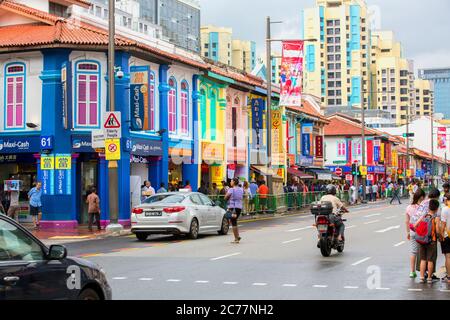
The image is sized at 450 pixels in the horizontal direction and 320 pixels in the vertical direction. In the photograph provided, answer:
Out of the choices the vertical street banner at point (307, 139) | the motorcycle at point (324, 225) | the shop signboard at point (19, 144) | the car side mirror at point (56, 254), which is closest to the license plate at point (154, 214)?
the motorcycle at point (324, 225)

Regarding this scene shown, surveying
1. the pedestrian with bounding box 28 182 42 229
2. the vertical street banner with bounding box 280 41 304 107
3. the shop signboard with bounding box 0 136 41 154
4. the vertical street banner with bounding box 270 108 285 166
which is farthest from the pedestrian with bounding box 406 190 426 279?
the vertical street banner with bounding box 270 108 285 166

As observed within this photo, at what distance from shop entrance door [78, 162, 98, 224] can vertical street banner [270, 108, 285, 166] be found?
19200mm

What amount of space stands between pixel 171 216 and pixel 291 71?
54.3ft

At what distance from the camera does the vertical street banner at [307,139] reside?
5909 cm

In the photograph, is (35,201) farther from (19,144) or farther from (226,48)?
(226,48)

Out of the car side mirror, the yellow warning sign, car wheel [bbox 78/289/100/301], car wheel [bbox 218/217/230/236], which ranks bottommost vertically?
car wheel [bbox 218/217/230/236]

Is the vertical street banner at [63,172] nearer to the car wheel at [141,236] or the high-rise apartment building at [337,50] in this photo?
the car wheel at [141,236]

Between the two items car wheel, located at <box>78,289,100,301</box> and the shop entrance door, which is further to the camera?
the shop entrance door

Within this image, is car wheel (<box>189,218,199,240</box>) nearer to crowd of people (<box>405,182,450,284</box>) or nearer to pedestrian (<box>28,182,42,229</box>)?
pedestrian (<box>28,182,42,229</box>)

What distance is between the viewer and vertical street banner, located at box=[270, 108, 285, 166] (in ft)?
160

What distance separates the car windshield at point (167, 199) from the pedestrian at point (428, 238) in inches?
419

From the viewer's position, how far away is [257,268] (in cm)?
1517
